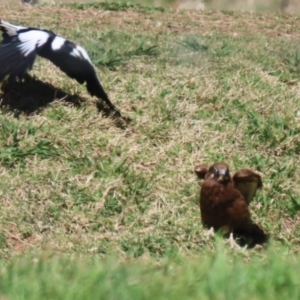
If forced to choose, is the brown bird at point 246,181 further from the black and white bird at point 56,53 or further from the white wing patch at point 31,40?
the white wing patch at point 31,40

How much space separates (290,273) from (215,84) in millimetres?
3671

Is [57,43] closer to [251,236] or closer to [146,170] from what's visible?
[146,170]

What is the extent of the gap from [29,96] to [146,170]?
4.10 ft

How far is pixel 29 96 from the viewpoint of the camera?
6.55 meters

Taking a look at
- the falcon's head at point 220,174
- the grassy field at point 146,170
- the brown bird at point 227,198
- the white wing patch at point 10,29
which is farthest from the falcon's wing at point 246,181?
the white wing patch at point 10,29

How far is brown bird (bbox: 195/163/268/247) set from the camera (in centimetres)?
497

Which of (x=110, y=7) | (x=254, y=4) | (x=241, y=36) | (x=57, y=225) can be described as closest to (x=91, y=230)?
(x=57, y=225)

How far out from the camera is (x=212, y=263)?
3617mm

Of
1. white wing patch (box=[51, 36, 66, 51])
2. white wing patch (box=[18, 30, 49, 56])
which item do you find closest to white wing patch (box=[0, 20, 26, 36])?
white wing patch (box=[18, 30, 49, 56])

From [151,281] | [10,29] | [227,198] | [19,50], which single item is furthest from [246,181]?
[10,29]

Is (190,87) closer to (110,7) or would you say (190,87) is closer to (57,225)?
(57,225)

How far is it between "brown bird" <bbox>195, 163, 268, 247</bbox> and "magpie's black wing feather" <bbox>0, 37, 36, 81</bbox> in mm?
1697

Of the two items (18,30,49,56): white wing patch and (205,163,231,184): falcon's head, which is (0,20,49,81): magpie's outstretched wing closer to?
(18,30,49,56): white wing patch

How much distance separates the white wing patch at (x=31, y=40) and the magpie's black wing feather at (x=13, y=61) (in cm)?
4
